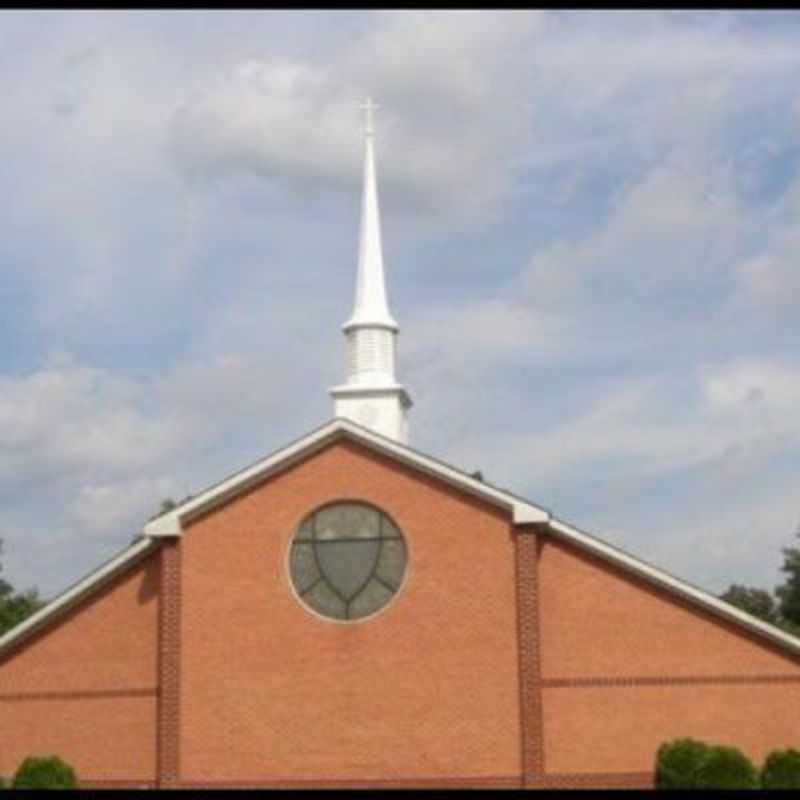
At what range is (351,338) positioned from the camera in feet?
105

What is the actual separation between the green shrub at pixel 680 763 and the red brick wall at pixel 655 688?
721 mm

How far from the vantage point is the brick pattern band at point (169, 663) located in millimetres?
26188

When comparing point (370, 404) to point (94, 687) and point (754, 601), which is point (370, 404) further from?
point (754, 601)

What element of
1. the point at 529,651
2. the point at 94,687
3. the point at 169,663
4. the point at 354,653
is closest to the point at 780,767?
the point at 529,651

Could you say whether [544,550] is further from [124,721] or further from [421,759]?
[124,721]

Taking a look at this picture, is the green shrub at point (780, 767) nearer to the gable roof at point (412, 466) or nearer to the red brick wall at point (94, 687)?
the gable roof at point (412, 466)

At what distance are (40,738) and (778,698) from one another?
1224 cm

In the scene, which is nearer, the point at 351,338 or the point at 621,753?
the point at 621,753

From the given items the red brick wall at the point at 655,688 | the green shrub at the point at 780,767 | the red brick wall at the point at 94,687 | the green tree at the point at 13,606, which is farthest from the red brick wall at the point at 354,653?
the green tree at the point at 13,606

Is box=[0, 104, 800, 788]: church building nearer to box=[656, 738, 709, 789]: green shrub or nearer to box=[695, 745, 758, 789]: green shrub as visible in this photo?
box=[656, 738, 709, 789]: green shrub

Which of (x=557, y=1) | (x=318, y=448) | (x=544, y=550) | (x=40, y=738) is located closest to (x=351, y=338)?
(x=318, y=448)

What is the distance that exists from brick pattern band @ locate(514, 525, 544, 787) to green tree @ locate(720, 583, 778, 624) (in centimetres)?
3997

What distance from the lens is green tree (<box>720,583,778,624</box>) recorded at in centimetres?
6431

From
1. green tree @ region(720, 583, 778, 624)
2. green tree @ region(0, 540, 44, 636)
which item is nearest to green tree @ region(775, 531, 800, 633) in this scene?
green tree @ region(720, 583, 778, 624)
